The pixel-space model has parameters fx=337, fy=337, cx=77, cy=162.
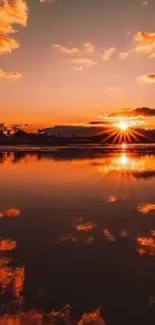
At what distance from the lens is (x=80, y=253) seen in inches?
402

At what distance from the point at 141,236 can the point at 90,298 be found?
481 centimetres

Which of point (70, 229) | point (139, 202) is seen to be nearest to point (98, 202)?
point (139, 202)

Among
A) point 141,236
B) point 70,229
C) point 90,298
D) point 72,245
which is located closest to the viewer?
point 90,298

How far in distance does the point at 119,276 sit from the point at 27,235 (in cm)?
446

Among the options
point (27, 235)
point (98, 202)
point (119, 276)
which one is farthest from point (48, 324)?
point (98, 202)

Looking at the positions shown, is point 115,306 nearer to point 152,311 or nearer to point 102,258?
point 152,311

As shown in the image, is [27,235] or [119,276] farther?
[27,235]

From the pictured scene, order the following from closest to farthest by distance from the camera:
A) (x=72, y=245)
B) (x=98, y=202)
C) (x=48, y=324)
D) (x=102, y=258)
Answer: (x=48, y=324) < (x=102, y=258) < (x=72, y=245) < (x=98, y=202)

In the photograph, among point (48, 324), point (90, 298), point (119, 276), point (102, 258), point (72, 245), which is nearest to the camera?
point (48, 324)

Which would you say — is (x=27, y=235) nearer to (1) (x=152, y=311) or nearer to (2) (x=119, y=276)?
(2) (x=119, y=276)

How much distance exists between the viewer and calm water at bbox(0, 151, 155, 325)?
24.2 ft

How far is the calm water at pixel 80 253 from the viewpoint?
290 inches

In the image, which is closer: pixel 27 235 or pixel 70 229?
pixel 27 235

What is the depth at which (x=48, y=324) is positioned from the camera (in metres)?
6.52
